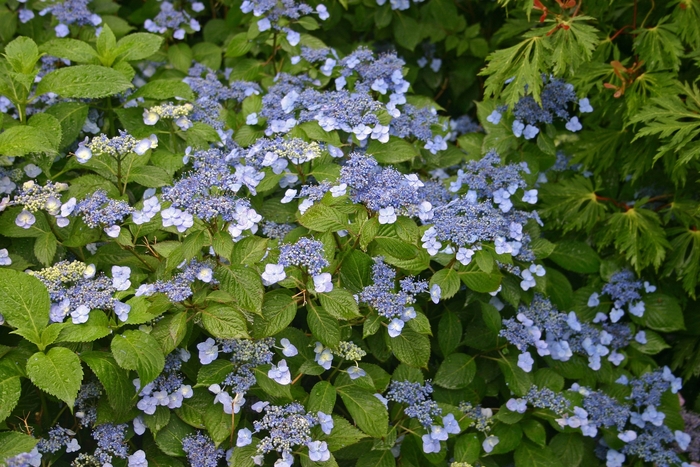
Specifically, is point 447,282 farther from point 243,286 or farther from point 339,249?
point 243,286

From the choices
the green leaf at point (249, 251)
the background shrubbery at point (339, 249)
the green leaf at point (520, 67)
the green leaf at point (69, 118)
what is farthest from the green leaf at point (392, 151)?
the green leaf at point (69, 118)

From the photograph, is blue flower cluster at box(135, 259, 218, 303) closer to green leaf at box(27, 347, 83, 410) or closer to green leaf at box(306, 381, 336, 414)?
green leaf at box(27, 347, 83, 410)

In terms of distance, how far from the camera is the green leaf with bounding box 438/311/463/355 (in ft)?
7.80

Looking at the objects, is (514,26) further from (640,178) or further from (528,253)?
(528,253)

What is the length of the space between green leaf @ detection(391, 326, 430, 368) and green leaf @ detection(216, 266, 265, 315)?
44 centimetres

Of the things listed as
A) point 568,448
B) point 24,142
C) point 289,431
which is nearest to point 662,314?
point 568,448

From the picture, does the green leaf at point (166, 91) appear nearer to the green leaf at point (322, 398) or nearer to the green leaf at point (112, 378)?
the green leaf at point (112, 378)

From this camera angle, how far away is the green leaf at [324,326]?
6.43 ft

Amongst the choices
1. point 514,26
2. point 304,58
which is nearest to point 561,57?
point 514,26

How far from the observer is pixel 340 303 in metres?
1.94

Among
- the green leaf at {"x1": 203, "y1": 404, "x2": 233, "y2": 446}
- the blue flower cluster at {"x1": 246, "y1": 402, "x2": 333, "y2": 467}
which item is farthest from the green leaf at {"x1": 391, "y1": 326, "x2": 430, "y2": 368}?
the green leaf at {"x1": 203, "y1": 404, "x2": 233, "y2": 446}

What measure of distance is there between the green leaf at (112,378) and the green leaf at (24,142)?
0.66 metres

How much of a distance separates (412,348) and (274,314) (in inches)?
17.1

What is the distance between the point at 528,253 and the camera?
7.97 ft
